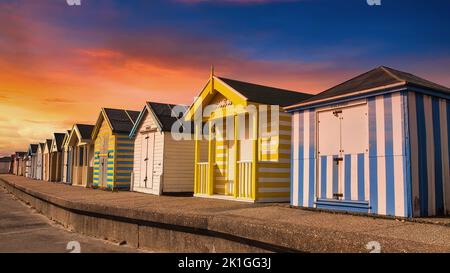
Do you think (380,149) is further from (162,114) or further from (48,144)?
(48,144)

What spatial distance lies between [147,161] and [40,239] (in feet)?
22.0

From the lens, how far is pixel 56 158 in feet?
111

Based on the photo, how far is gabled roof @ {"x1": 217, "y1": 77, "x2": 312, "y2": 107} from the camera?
38.2ft

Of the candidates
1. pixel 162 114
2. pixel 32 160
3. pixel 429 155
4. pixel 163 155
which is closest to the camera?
pixel 429 155

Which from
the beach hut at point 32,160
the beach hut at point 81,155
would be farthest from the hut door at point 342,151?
the beach hut at point 32,160

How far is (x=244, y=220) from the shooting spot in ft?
22.3

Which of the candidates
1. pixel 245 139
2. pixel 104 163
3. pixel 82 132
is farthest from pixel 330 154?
pixel 82 132

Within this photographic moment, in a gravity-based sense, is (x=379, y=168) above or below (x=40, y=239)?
above

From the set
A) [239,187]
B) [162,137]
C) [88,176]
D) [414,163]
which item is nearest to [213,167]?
[239,187]

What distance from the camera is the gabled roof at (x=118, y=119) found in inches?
769

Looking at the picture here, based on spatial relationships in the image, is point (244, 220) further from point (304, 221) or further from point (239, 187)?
point (239, 187)

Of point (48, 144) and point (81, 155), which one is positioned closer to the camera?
point (81, 155)

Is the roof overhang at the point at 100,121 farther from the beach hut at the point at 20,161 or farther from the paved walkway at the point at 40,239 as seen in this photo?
the beach hut at the point at 20,161

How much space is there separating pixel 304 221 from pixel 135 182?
1200 centimetres
